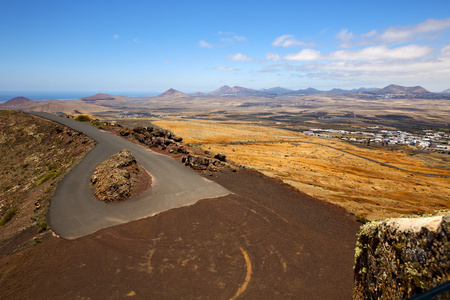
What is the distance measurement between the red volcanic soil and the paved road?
3.15 ft

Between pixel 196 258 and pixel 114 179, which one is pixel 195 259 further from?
pixel 114 179

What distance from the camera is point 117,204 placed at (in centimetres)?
1588

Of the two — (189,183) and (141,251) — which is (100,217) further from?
(189,183)

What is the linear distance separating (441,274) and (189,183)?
17028mm

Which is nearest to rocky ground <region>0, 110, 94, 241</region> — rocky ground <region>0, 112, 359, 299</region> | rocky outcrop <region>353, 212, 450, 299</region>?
rocky ground <region>0, 112, 359, 299</region>

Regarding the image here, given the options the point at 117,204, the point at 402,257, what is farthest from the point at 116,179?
the point at 402,257

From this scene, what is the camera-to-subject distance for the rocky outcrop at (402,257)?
13.9 feet

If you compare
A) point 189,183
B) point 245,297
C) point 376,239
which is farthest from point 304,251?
point 189,183

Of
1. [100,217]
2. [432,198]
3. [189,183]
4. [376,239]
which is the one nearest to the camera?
[376,239]

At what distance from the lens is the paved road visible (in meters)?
13.6

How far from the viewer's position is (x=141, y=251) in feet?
37.1

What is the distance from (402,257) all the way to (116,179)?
17116 mm

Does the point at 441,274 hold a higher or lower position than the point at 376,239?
higher

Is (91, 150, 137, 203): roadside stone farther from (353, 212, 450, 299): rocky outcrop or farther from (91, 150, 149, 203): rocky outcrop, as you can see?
(353, 212, 450, 299): rocky outcrop
